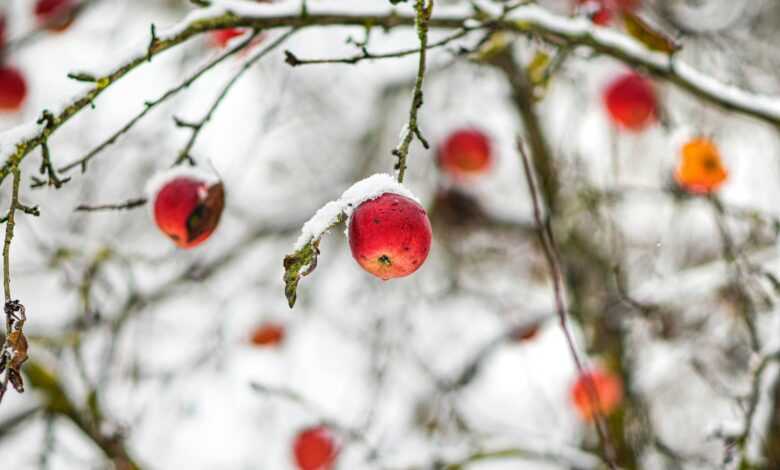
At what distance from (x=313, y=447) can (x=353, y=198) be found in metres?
2.20

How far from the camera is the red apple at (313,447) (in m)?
3.08

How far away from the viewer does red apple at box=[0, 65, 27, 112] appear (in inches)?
124

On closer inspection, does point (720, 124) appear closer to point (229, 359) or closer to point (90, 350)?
point (229, 359)

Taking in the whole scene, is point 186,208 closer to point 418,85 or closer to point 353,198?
point 353,198

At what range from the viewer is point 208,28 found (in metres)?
1.26

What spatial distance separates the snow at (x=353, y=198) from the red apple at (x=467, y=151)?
241 cm

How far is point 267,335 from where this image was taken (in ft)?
13.8

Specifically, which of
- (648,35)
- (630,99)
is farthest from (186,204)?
(630,99)

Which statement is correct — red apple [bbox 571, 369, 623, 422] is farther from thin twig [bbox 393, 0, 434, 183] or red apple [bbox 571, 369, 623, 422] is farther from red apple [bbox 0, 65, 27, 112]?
red apple [bbox 0, 65, 27, 112]

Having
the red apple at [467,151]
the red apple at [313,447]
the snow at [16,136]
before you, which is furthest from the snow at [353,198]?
the red apple at [467,151]

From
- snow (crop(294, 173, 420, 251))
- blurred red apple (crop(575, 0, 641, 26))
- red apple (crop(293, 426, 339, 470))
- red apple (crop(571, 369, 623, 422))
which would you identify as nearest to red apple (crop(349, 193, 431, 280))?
snow (crop(294, 173, 420, 251))

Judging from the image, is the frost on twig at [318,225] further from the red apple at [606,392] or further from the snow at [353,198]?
the red apple at [606,392]

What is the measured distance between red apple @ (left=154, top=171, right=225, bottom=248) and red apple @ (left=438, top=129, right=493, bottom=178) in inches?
85.1

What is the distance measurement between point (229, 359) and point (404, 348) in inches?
48.0
